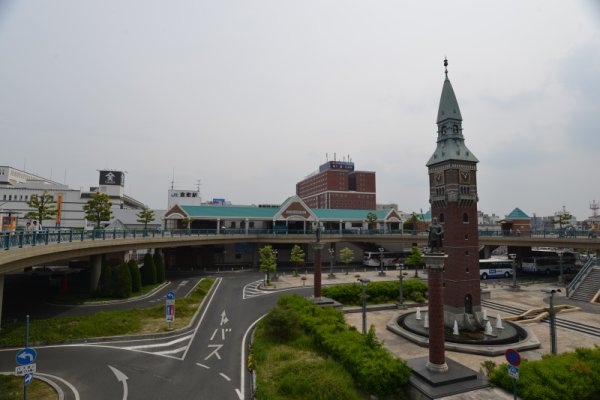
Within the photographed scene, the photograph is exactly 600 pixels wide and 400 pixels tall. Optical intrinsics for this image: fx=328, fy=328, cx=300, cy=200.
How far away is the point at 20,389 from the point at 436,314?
22.5 metres

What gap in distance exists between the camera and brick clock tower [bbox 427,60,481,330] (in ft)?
88.0

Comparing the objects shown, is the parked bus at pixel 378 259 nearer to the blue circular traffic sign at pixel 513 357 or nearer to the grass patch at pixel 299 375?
the grass patch at pixel 299 375

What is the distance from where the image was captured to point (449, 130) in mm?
27875

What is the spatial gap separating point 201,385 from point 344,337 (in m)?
8.93

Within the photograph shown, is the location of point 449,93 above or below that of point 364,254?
above

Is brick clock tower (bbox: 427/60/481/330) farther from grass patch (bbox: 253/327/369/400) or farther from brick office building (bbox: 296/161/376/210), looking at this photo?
brick office building (bbox: 296/161/376/210)

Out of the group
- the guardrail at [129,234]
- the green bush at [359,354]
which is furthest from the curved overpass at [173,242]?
the green bush at [359,354]

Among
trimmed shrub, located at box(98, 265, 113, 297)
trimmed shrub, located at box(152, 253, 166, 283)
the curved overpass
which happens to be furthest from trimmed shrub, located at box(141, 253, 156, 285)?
trimmed shrub, located at box(98, 265, 113, 297)

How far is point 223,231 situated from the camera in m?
61.9

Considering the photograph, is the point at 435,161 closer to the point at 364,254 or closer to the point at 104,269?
the point at 104,269

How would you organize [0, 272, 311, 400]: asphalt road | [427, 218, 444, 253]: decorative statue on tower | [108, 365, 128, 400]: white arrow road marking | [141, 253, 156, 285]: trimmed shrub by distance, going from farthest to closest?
1. [141, 253, 156, 285]: trimmed shrub
2. [427, 218, 444, 253]: decorative statue on tower
3. [108, 365, 128, 400]: white arrow road marking
4. [0, 272, 311, 400]: asphalt road

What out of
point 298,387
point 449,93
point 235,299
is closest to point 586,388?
point 298,387

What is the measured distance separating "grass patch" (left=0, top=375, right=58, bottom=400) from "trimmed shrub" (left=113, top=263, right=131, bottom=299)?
19.3 metres

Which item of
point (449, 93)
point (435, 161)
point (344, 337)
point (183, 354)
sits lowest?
point (183, 354)
